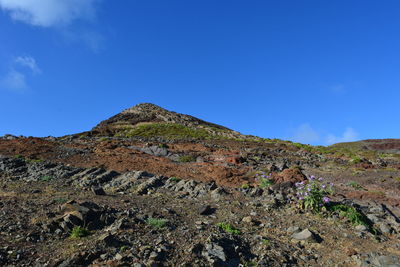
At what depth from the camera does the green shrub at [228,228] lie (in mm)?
9359

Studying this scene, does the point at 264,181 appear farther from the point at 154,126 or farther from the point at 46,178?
the point at 154,126

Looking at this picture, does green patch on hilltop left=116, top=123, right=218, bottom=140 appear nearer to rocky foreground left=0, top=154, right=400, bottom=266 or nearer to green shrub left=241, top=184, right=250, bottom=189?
green shrub left=241, top=184, right=250, bottom=189

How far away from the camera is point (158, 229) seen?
29.5ft

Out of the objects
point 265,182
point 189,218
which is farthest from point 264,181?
point 189,218

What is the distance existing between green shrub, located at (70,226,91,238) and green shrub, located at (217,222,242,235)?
4039mm

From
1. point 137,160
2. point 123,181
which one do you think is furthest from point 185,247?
point 137,160

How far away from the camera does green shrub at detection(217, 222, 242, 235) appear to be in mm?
9359

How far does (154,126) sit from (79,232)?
48528mm

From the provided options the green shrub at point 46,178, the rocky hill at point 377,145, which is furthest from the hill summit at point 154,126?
the rocky hill at point 377,145

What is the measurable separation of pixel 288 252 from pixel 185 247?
288cm

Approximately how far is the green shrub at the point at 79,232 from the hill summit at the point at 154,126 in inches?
1458

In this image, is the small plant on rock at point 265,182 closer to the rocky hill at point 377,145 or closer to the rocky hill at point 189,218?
the rocky hill at point 189,218

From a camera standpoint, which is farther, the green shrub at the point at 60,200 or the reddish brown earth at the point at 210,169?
the reddish brown earth at the point at 210,169

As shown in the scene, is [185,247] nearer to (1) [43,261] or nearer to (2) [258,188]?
(1) [43,261]
